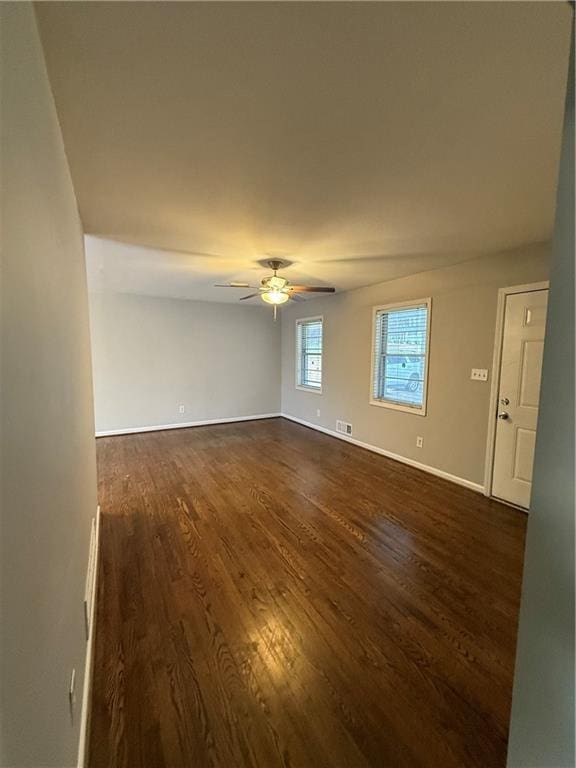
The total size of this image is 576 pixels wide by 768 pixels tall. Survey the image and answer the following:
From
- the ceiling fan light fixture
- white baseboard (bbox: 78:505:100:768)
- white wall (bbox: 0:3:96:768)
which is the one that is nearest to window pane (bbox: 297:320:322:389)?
the ceiling fan light fixture

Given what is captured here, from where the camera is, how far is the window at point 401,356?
156 inches

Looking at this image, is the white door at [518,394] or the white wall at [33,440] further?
the white door at [518,394]

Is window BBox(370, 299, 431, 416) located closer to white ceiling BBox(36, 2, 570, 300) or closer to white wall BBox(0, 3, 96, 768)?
white ceiling BBox(36, 2, 570, 300)

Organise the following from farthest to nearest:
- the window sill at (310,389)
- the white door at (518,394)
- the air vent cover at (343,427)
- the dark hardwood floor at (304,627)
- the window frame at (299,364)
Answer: the window sill at (310,389) → the window frame at (299,364) → the air vent cover at (343,427) → the white door at (518,394) → the dark hardwood floor at (304,627)

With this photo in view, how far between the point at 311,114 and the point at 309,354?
4974 mm

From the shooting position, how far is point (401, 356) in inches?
169

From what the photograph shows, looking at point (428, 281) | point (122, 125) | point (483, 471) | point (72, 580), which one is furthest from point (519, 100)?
point (483, 471)

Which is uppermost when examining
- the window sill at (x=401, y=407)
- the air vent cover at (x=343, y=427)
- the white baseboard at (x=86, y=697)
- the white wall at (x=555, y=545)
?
the white wall at (x=555, y=545)

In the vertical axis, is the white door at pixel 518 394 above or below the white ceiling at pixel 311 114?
below

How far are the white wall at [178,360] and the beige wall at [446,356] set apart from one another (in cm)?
208

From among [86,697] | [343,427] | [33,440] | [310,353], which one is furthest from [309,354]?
[33,440]

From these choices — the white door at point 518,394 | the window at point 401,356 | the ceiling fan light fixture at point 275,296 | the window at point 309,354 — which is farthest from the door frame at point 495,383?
the window at point 309,354

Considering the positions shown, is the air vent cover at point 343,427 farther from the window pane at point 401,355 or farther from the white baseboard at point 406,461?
the window pane at point 401,355

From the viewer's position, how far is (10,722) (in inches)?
21.1
